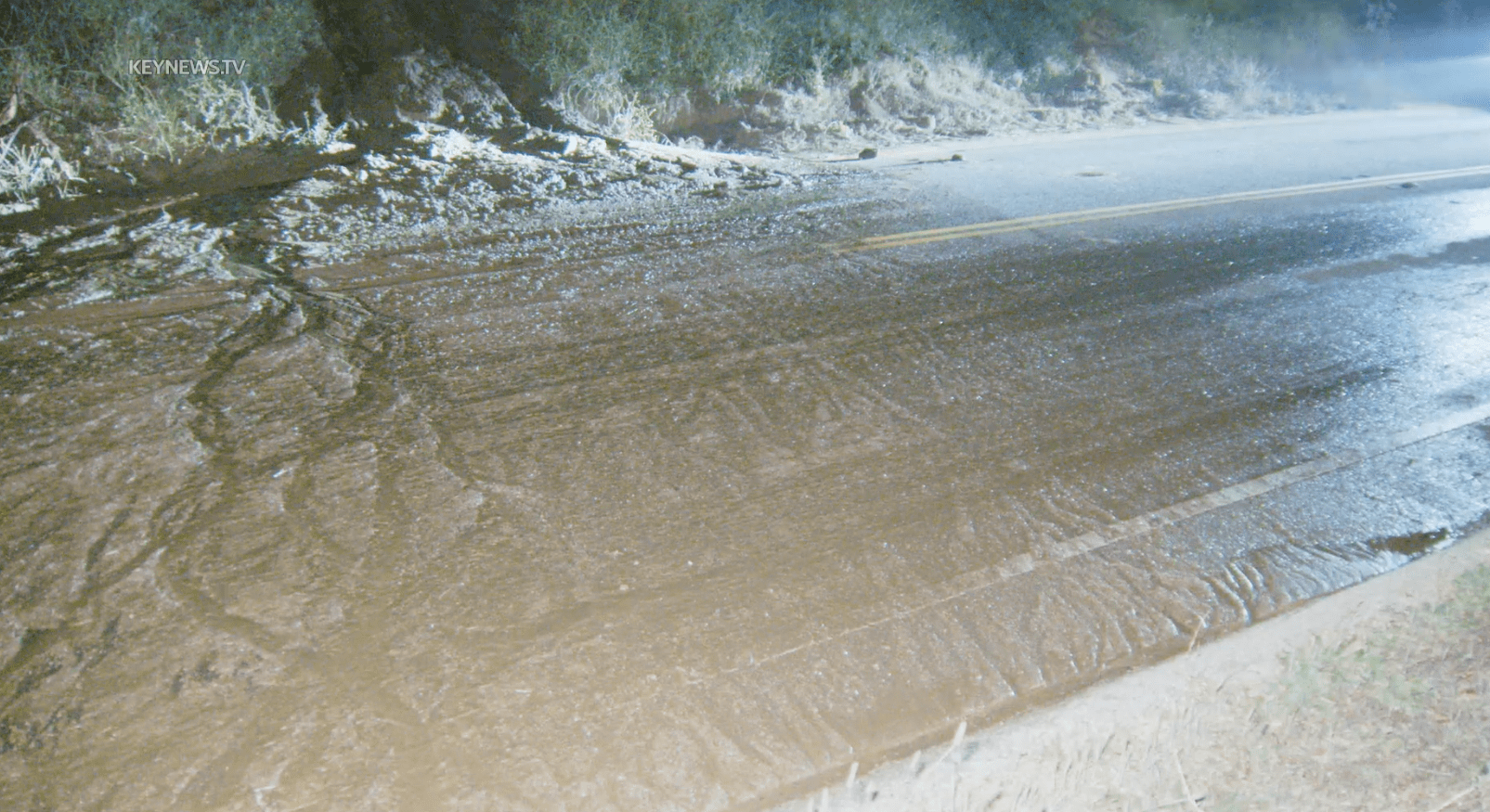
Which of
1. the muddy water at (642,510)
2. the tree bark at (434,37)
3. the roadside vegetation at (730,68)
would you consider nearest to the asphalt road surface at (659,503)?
the muddy water at (642,510)

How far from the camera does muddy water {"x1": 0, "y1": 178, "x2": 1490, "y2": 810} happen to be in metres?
2.37

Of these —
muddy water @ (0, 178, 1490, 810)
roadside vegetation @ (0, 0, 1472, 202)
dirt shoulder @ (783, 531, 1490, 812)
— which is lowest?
dirt shoulder @ (783, 531, 1490, 812)

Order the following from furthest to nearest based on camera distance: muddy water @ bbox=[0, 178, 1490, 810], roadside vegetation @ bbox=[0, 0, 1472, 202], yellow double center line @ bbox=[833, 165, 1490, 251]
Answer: roadside vegetation @ bbox=[0, 0, 1472, 202], yellow double center line @ bbox=[833, 165, 1490, 251], muddy water @ bbox=[0, 178, 1490, 810]

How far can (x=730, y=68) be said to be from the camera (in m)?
10.9

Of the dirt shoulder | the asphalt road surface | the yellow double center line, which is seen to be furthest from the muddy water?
the yellow double center line

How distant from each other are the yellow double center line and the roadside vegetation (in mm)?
3677

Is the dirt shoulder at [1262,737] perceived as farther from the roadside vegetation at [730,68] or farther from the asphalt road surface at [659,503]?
the roadside vegetation at [730,68]

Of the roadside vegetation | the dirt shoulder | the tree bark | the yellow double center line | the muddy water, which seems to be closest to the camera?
the dirt shoulder

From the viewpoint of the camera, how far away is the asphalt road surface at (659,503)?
7.78 ft

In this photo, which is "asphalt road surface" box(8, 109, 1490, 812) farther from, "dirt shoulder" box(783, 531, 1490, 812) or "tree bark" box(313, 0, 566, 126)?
"tree bark" box(313, 0, 566, 126)

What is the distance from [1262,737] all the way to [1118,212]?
595 cm

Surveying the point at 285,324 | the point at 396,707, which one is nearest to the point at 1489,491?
the point at 396,707

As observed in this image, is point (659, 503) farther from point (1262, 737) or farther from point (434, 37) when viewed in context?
point (434, 37)

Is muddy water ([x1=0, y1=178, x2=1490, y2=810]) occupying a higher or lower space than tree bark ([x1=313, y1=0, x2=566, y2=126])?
lower
